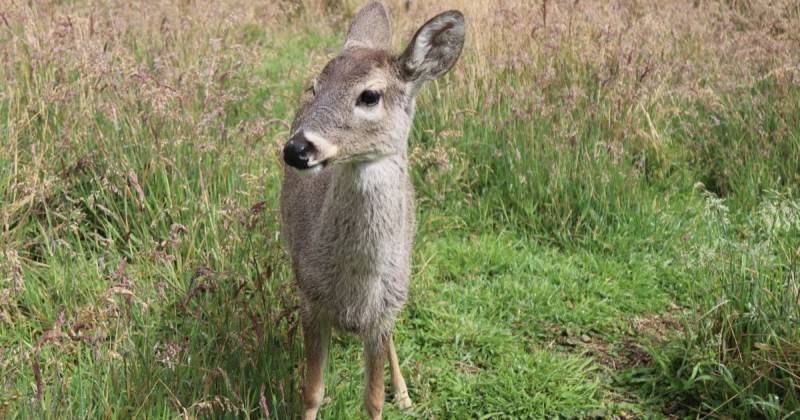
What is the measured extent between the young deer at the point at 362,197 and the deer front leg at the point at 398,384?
16.7 inches

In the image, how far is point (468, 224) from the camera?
5.73 meters

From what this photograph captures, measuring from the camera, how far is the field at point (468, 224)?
353cm

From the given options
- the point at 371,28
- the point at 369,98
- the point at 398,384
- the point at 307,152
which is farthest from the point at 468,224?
the point at 307,152

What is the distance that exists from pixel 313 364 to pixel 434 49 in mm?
1532

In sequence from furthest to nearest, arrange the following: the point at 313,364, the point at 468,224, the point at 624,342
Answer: the point at 468,224, the point at 624,342, the point at 313,364

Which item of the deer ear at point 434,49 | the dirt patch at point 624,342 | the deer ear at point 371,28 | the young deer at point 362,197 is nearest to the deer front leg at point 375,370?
the young deer at point 362,197

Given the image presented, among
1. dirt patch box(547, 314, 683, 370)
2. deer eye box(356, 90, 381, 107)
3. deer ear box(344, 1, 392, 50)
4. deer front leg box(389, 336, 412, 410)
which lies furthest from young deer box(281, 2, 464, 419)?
dirt patch box(547, 314, 683, 370)

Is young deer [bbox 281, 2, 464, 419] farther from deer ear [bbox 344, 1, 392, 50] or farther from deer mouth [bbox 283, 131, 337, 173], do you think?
deer ear [bbox 344, 1, 392, 50]

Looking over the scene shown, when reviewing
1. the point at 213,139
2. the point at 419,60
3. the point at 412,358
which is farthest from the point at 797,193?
the point at 213,139

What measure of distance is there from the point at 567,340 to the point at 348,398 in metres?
1.44

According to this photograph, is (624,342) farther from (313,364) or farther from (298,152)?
(298,152)

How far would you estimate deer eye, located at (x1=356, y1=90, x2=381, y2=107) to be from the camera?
3.18 m

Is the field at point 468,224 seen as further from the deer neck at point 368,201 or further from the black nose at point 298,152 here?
the black nose at point 298,152

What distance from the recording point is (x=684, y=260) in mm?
4828
